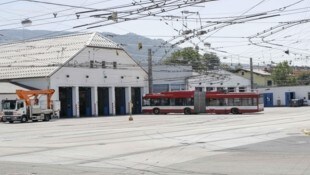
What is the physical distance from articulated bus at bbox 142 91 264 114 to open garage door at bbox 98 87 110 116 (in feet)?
20.6

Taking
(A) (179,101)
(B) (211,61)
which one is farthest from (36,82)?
(B) (211,61)

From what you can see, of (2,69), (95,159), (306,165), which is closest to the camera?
(306,165)

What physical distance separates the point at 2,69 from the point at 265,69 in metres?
76.8

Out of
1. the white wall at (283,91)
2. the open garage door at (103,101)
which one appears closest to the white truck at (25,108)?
the open garage door at (103,101)

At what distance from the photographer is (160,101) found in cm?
7488

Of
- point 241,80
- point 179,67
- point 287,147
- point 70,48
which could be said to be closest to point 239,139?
A: point 287,147

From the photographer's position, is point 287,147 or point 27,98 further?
point 27,98

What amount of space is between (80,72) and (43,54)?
7.28 metres

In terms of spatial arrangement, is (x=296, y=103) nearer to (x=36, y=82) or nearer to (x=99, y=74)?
(x=99, y=74)

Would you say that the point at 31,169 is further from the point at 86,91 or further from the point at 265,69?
the point at 265,69

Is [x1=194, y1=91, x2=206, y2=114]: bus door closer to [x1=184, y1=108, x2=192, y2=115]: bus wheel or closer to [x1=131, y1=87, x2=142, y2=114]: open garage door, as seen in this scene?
[x1=184, y1=108, x2=192, y2=115]: bus wheel

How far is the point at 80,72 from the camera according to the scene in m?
75.0

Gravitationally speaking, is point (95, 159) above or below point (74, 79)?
below

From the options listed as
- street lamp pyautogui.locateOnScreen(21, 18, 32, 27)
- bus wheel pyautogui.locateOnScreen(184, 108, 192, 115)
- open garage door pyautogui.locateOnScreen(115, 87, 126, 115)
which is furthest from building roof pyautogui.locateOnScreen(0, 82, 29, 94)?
street lamp pyautogui.locateOnScreen(21, 18, 32, 27)
